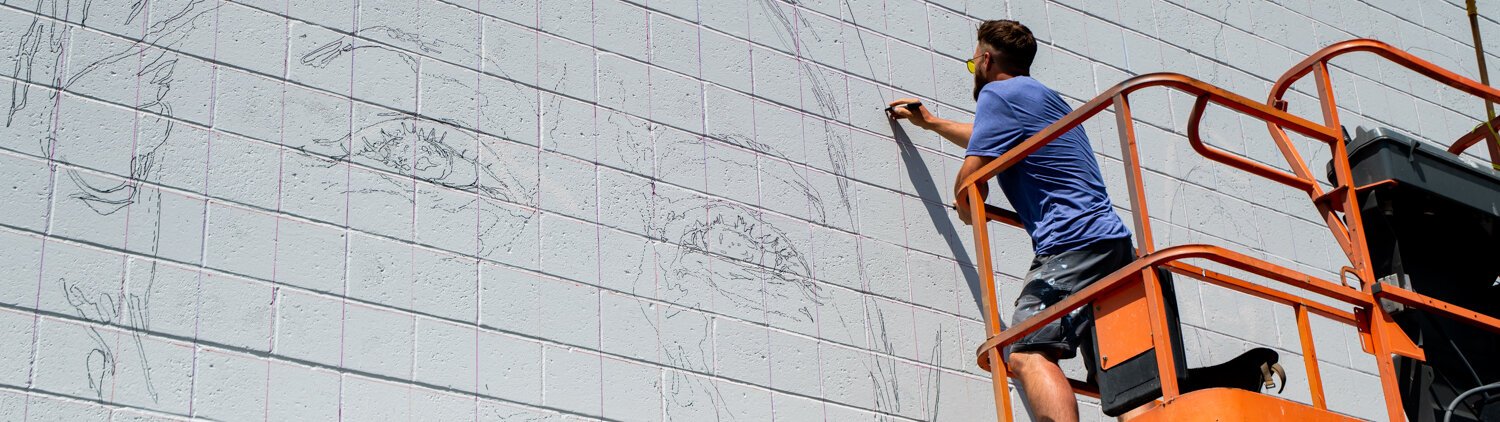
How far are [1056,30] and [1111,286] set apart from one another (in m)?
2.91

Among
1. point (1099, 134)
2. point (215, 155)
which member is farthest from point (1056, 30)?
point (215, 155)

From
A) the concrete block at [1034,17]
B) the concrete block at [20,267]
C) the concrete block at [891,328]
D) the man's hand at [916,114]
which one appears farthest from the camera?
the concrete block at [1034,17]

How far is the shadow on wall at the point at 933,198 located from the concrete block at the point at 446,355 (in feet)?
7.46

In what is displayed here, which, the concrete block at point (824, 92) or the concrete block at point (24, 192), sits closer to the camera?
the concrete block at point (24, 192)

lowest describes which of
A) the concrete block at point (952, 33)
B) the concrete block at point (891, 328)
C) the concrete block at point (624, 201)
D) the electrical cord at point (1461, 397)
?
the electrical cord at point (1461, 397)

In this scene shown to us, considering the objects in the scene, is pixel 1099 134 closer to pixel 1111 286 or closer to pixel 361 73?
pixel 1111 286

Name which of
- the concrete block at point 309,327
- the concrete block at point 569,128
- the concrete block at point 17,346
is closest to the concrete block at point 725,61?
the concrete block at point 569,128

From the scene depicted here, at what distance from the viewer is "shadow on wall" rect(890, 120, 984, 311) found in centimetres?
713

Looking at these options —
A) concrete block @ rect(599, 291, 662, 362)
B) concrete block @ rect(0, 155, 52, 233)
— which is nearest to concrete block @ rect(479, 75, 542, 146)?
concrete block @ rect(599, 291, 662, 362)

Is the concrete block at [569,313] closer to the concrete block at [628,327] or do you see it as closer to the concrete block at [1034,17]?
the concrete block at [628,327]

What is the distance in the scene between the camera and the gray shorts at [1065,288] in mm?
5844

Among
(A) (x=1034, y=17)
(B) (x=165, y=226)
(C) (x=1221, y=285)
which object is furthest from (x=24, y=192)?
(A) (x=1034, y=17)

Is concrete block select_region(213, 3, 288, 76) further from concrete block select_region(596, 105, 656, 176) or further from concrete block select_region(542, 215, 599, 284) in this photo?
concrete block select_region(596, 105, 656, 176)

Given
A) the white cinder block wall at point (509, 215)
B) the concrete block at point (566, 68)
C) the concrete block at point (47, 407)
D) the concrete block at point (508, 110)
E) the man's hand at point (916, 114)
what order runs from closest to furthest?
the concrete block at point (47, 407) < the white cinder block wall at point (509, 215) < the concrete block at point (508, 110) < the concrete block at point (566, 68) < the man's hand at point (916, 114)
